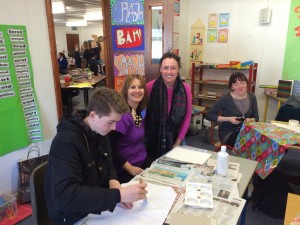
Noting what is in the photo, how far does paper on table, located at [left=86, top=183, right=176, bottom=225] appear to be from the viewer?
1.00 meters

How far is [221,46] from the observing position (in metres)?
4.48

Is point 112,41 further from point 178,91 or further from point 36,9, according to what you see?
point 178,91

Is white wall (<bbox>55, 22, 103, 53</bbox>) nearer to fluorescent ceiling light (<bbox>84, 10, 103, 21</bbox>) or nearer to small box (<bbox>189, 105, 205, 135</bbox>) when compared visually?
fluorescent ceiling light (<bbox>84, 10, 103, 21</bbox>)

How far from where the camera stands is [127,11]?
2994mm

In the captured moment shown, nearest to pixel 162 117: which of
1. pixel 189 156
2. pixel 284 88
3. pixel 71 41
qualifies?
pixel 189 156

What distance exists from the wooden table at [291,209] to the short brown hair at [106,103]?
33.4 inches

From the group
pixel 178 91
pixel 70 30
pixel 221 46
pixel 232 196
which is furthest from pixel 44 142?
pixel 70 30

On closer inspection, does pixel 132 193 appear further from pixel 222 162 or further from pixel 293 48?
pixel 293 48

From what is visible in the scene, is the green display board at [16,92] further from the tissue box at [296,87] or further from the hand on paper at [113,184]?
the tissue box at [296,87]

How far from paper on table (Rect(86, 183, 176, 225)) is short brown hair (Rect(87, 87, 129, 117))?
42cm

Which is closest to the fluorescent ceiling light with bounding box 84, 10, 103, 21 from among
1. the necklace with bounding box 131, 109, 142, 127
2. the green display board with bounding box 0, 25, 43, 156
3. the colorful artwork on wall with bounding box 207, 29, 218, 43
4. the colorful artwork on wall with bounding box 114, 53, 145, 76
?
the colorful artwork on wall with bounding box 207, 29, 218, 43

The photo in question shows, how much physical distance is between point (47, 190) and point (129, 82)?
37.1 inches

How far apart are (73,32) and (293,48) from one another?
10.5m

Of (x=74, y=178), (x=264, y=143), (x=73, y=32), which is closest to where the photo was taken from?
(x=74, y=178)
